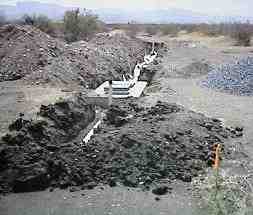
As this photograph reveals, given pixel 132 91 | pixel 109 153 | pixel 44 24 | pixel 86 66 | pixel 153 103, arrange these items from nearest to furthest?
1. pixel 109 153
2. pixel 153 103
3. pixel 132 91
4. pixel 86 66
5. pixel 44 24

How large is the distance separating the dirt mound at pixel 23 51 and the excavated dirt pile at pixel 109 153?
10527mm

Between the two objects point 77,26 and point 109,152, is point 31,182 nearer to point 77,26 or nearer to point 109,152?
point 109,152

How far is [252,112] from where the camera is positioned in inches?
766

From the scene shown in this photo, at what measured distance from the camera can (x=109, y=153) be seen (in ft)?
42.5

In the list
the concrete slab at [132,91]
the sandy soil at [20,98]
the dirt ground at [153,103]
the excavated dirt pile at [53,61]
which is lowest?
the dirt ground at [153,103]

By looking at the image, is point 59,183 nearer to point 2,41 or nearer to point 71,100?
point 71,100

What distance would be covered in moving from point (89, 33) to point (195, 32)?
27.0 m

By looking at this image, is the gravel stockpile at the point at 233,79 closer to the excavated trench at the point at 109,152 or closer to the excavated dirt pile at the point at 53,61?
the excavated dirt pile at the point at 53,61

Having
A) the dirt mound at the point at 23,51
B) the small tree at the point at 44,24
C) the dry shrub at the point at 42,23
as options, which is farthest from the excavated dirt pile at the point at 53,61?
the dry shrub at the point at 42,23

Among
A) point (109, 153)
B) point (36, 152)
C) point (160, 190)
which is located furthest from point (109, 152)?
point (160, 190)

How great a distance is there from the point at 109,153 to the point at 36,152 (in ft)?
6.04

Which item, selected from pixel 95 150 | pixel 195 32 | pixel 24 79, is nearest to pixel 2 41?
pixel 24 79

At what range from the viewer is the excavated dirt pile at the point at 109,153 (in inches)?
471

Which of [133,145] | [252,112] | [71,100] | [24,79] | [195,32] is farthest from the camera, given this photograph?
[195,32]
